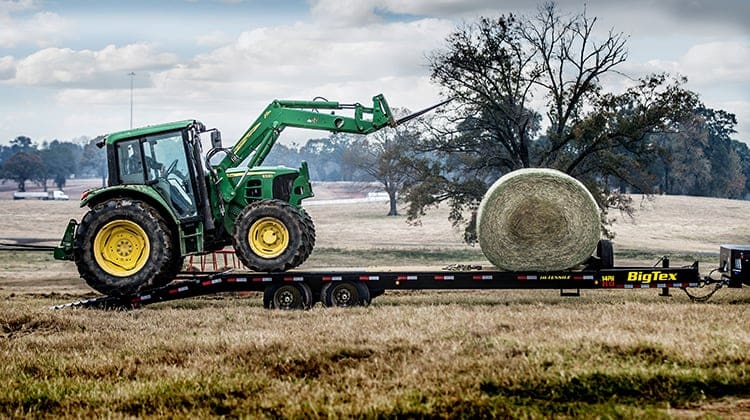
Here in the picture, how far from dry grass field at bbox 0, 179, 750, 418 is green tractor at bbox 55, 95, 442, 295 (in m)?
0.80

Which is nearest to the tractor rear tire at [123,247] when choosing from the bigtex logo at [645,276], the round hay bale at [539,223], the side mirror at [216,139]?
the side mirror at [216,139]

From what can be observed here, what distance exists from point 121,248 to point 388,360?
6376 mm

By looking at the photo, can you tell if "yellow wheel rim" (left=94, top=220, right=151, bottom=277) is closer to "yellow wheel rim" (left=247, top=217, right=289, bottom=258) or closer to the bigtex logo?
"yellow wheel rim" (left=247, top=217, right=289, bottom=258)

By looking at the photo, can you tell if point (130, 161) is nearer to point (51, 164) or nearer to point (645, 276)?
point (645, 276)

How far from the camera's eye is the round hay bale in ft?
48.1

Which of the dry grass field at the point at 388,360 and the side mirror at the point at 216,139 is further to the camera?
the side mirror at the point at 216,139

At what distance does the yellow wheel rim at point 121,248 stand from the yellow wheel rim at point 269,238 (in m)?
1.70

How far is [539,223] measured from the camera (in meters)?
14.8

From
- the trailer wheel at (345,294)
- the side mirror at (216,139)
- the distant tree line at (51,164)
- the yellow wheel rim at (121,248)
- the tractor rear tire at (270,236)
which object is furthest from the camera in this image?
the distant tree line at (51,164)

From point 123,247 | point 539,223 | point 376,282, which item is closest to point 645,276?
point 539,223

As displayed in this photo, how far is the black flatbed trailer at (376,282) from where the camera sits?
1430cm

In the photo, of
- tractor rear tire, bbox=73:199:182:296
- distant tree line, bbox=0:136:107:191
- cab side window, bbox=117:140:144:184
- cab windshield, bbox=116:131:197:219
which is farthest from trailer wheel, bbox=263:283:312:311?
distant tree line, bbox=0:136:107:191

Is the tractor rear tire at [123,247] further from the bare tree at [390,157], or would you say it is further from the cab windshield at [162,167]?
the bare tree at [390,157]

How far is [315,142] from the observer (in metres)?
124
